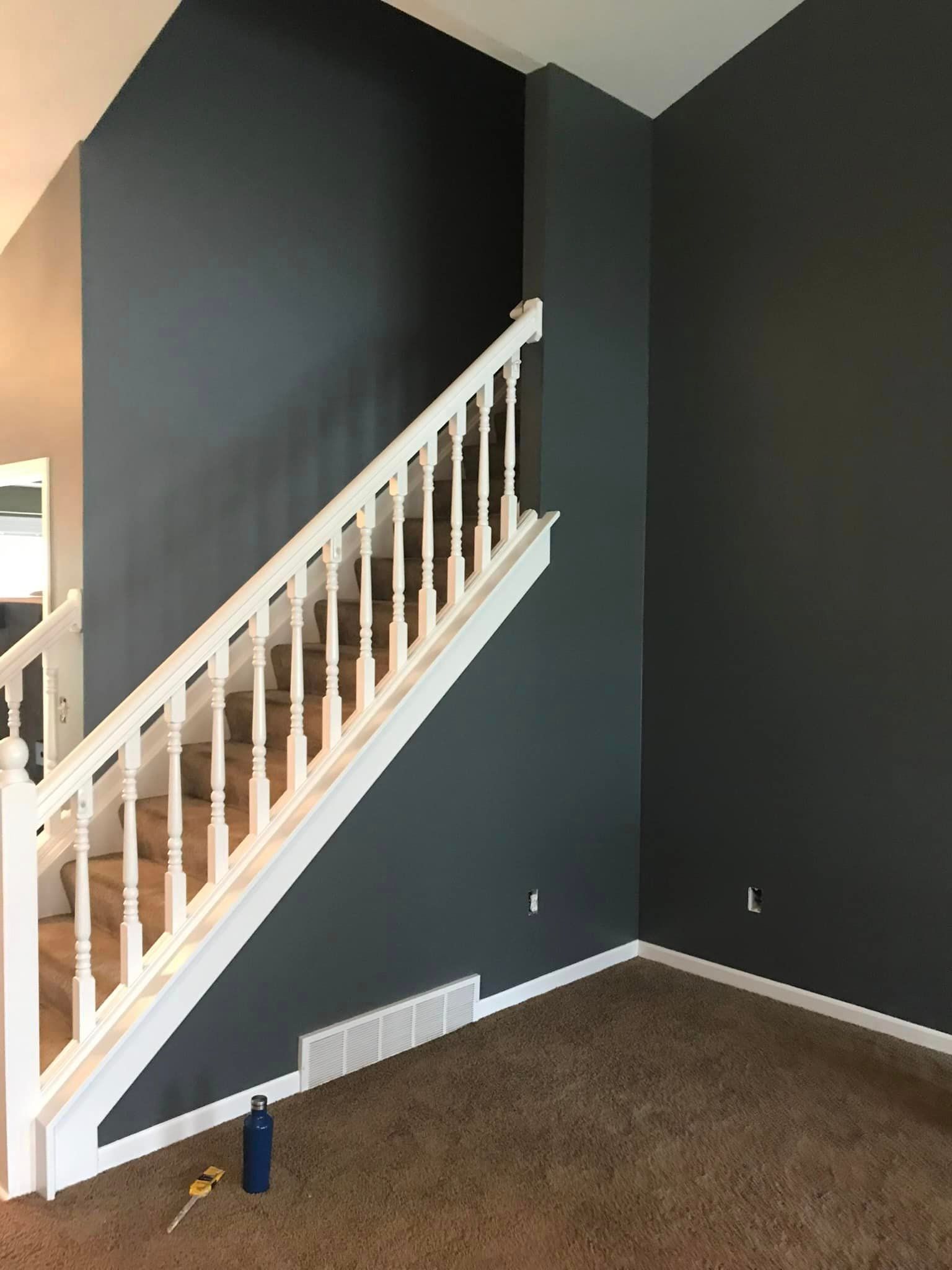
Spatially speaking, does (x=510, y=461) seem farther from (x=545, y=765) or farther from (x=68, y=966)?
(x=68, y=966)

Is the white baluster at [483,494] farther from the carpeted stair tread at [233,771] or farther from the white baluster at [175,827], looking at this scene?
the white baluster at [175,827]

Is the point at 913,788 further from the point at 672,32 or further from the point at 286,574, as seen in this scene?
the point at 672,32

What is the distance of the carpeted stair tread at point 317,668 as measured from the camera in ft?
12.4

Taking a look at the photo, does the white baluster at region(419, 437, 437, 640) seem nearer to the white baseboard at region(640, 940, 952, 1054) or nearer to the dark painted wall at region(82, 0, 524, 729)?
the dark painted wall at region(82, 0, 524, 729)

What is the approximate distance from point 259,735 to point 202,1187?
1143mm

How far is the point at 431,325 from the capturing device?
4852 mm

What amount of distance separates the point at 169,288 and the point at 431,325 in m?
1.36

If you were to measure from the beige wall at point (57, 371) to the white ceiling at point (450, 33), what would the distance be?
5.5 inches

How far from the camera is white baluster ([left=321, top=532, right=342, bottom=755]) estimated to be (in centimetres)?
309

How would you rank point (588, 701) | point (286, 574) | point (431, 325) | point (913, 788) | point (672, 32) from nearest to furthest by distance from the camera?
point (286, 574) → point (913, 788) → point (672, 32) → point (588, 701) → point (431, 325)

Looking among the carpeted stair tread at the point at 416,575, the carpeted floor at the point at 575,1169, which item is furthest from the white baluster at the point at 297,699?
the carpeted floor at the point at 575,1169

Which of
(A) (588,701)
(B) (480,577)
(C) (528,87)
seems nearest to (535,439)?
(B) (480,577)

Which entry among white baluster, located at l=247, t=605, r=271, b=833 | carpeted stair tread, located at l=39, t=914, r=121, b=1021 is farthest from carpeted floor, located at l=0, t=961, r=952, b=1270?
white baluster, located at l=247, t=605, r=271, b=833

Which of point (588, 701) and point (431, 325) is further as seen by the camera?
point (431, 325)
